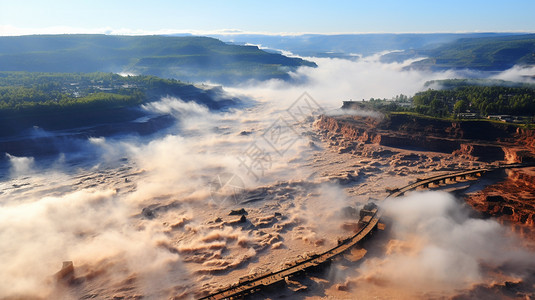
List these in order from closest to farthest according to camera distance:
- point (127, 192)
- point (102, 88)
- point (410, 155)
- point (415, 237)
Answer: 1. point (415, 237)
2. point (127, 192)
3. point (410, 155)
4. point (102, 88)

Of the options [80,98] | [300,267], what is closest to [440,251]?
[300,267]

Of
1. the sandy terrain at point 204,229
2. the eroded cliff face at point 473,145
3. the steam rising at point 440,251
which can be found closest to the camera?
the steam rising at point 440,251

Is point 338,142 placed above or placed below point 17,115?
below

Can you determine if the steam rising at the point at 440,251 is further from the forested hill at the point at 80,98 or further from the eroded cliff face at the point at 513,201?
the forested hill at the point at 80,98

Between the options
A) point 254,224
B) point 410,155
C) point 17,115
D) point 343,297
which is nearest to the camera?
point 343,297

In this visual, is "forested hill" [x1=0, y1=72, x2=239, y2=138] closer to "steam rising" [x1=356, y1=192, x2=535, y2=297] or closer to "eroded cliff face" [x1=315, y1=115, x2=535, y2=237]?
"eroded cliff face" [x1=315, y1=115, x2=535, y2=237]

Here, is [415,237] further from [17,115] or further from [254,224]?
[17,115]

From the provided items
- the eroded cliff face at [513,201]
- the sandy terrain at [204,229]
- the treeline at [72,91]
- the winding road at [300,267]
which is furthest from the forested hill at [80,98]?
the eroded cliff face at [513,201]

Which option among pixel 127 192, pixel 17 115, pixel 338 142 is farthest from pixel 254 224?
pixel 17 115
